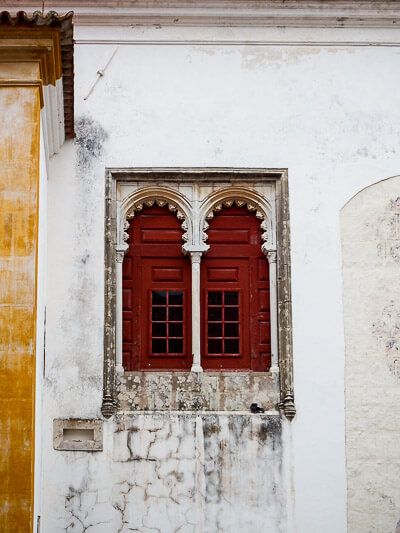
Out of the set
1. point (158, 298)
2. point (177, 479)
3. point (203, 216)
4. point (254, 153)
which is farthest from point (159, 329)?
point (254, 153)

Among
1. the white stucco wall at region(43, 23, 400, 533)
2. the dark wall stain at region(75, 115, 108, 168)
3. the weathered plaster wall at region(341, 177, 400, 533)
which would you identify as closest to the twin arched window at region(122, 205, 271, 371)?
the white stucco wall at region(43, 23, 400, 533)

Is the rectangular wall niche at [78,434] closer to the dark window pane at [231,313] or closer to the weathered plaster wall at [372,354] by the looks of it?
the dark window pane at [231,313]

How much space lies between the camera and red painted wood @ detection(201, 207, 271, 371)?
11.8m

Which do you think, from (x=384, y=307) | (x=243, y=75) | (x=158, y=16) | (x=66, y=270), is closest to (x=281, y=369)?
(x=384, y=307)

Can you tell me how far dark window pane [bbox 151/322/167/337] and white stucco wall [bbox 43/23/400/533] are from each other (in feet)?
2.08

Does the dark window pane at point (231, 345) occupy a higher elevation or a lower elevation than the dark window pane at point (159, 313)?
lower

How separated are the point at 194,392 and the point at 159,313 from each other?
3.25 ft

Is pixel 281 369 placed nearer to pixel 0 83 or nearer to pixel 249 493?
pixel 249 493

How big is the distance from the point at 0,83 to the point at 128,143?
2.90 meters

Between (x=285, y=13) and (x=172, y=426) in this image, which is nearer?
(x=172, y=426)

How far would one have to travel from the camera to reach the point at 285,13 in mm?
12227

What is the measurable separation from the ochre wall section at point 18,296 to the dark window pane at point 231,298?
3449 mm

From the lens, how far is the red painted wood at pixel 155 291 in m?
11.8

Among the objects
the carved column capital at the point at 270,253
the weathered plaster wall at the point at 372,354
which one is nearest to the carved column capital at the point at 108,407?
the carved column capital at the point at 270,253
